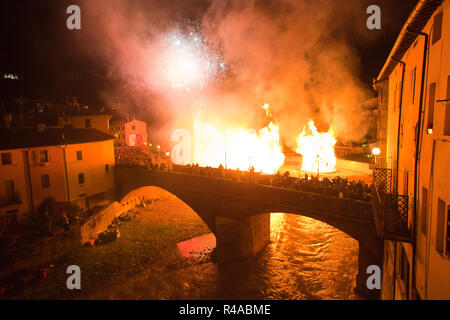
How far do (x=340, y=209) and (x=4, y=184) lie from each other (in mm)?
23666

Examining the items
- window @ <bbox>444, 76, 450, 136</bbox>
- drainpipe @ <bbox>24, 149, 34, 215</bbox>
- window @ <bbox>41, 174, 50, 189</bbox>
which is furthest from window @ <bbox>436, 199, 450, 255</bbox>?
window @ <bbox>41, 174, 50, 189</bbox>

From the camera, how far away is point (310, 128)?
39.3m

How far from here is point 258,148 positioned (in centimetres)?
4059

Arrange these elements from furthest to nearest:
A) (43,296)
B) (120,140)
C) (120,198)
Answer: (120,140)
(120,198)
(43,296)

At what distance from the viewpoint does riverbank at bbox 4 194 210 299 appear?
1898 cm

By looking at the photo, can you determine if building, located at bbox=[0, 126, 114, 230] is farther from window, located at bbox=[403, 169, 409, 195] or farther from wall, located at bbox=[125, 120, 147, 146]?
window, located at bbox=[403, 169, 409, 195]

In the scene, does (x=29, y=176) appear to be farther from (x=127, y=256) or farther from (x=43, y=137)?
(x=127, y=256)

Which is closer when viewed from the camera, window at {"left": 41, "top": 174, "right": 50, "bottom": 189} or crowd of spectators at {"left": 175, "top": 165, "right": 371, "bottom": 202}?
crowd of spectators at {"left": 175, "top": 165, "right": 371, "bottom": 202}

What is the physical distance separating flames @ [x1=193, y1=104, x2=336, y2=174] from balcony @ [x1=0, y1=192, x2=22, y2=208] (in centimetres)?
1977

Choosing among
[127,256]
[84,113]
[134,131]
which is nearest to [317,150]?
[127,256]

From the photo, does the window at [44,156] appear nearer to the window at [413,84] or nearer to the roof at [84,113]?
the roof at [84,113]

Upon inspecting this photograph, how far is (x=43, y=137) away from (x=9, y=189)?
5.45m

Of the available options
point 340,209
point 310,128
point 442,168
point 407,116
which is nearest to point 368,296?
point 340,209
